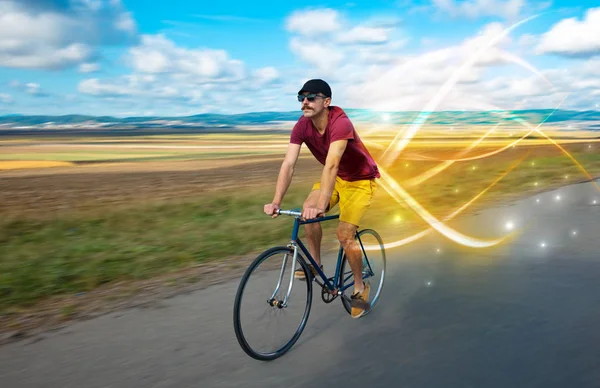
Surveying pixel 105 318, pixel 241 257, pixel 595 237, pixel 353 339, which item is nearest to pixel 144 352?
pixel 105 318

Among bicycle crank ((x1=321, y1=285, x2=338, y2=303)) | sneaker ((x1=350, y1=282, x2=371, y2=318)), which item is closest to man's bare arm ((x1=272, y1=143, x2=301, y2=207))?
bicycle crank ((x1=321, y1=285, x2=338, y2=303))

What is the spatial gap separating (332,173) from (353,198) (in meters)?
0.54

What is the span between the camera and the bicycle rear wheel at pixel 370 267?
207 inches

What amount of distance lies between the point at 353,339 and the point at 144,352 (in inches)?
62.3

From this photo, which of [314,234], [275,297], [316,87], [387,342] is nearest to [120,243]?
[314,234]

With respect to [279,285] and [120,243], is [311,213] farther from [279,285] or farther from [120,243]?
[120,243]

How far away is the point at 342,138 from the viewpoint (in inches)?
180

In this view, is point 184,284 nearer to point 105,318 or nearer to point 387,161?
point 105,318

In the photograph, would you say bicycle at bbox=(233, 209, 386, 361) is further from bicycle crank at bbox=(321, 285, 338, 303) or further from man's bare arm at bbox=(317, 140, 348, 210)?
man's bare arm at bbox=(317, 140, 348, 210)

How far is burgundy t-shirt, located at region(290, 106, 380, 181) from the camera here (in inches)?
181

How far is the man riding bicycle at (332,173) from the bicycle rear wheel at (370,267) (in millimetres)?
110

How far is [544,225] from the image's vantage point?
9.34 metres

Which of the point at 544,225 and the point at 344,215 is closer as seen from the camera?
the point at 344,215

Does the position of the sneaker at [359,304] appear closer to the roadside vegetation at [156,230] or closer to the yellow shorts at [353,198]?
the yellow shorts at [353,198]
